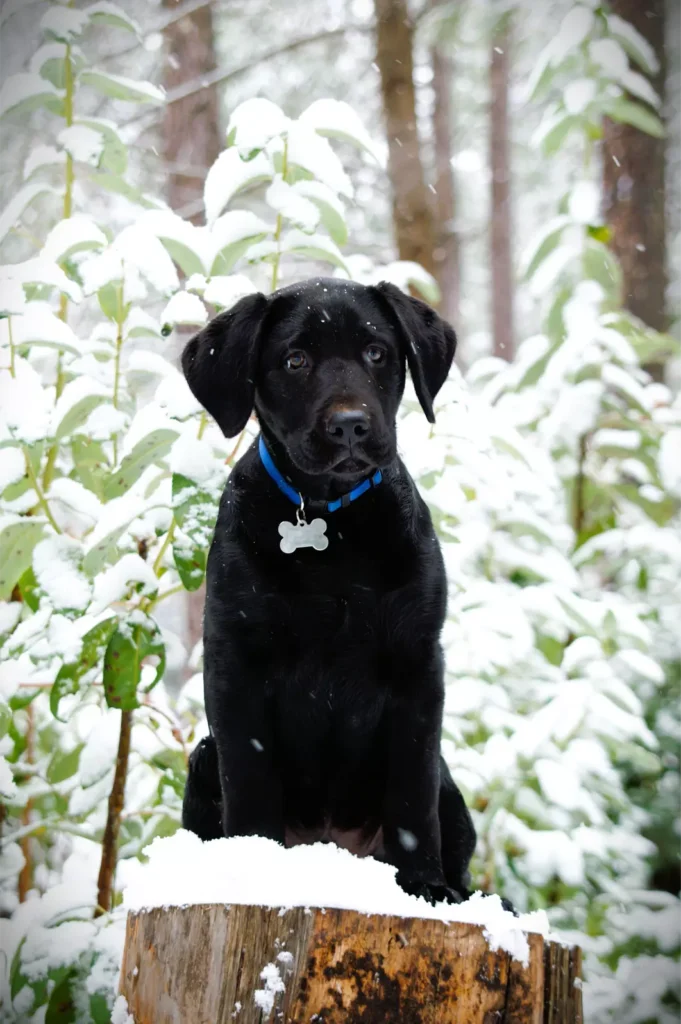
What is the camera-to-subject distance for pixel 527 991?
173cm

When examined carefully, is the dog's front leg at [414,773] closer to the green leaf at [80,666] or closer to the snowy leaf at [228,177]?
the green leaf at [80,666]

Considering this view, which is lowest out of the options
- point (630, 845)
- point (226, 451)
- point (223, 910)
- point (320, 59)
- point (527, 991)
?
point (630, 845)

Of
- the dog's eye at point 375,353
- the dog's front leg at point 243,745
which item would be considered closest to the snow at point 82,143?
the dog's eye at point 375,353

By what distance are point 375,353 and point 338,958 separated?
4.95 ft

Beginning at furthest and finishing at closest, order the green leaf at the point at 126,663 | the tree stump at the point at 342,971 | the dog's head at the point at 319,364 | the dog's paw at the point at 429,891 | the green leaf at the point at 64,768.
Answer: the green leaf at the point at 64,768, the green leaf at the point at 126,663, the dog's head at the point at 319,364, the dog's paw at the point at 429,891, the tree stump at the point at 342,971

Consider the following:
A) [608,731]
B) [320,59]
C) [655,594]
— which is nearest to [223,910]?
[608,731]

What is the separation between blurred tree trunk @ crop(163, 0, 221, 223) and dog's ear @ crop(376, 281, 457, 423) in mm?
5573

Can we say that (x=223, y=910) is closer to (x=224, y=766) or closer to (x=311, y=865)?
(x=311, y=865)

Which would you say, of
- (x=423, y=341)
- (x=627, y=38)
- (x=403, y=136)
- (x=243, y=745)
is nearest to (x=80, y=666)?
(x=243, y=745)

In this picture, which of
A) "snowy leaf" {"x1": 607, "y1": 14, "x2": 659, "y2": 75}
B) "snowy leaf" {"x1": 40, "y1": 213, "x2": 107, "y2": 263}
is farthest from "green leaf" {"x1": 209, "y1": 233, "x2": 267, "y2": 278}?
"snowy leaf" {"x1": 607, "y1": 14, "x2": 659, "y2": 75}

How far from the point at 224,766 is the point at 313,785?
0.30 m

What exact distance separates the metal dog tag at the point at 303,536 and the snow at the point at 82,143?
1428 mm

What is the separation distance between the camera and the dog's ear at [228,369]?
2.50 metres

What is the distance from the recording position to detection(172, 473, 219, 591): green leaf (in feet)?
8.60
